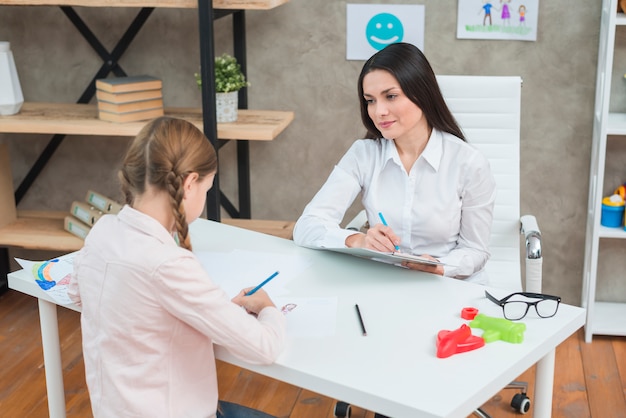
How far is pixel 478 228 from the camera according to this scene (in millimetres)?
2256

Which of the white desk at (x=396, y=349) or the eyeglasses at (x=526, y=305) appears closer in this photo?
the white desk at (x=396, y=349)

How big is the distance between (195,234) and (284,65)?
1216 millimetres

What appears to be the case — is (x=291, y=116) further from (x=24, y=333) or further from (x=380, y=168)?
(x=24, y=333)

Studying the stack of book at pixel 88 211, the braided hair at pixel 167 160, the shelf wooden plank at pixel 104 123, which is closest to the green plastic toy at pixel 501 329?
the braided hair at pixel 167 160

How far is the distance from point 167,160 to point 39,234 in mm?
1933

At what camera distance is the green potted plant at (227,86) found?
9.61 feet

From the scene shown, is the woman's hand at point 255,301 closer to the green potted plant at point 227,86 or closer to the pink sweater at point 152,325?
the pink sweater at point 152,325

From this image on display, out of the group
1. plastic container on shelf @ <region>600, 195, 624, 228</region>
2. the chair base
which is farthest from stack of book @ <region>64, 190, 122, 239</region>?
plastic container on shelf @ <region>600, 195, 624, 228</region>

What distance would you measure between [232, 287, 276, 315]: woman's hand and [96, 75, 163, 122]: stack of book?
1.44 m

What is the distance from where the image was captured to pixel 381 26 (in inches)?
122

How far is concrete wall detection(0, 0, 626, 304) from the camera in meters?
3.08

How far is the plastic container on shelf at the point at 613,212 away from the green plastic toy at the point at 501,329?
5.13ft

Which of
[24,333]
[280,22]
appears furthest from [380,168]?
[24,333]

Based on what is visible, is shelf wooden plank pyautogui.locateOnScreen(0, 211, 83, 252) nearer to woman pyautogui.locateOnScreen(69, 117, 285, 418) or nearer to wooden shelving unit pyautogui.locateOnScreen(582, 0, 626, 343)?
woman pyautogui.locateOnScreen(69, 117, 285, 418)
